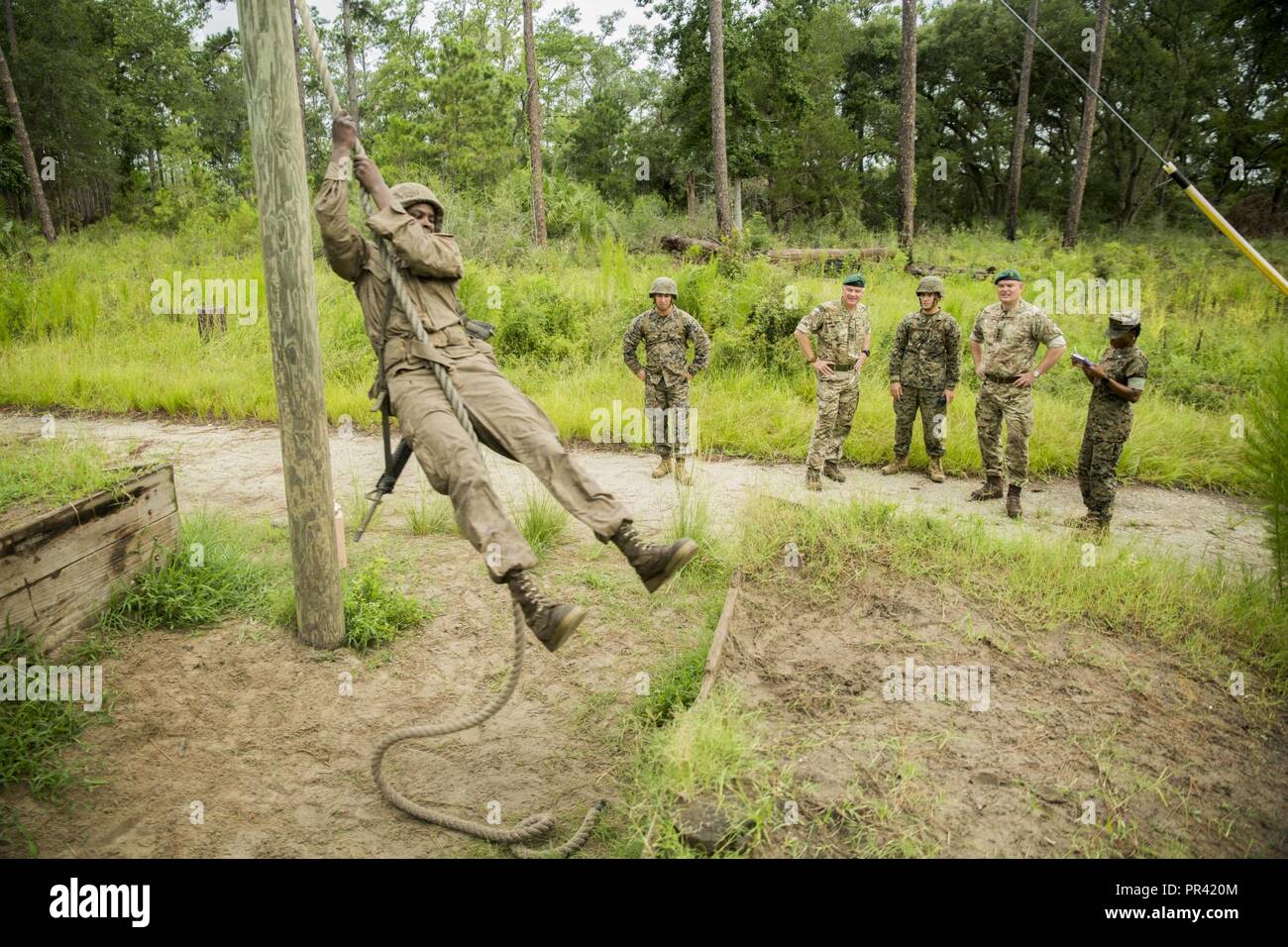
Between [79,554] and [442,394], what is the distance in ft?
8.28

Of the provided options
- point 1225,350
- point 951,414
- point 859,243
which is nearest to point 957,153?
point 859,243

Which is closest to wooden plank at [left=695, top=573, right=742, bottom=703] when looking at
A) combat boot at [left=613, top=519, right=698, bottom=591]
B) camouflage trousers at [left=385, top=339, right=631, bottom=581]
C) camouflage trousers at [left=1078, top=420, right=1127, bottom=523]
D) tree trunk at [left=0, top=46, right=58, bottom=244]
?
combat boot at [left=613, top=519, right=698, bottom=591]

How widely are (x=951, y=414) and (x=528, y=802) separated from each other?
25.9 feet

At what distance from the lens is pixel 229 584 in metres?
5.59

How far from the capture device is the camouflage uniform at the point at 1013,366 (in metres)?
7.57

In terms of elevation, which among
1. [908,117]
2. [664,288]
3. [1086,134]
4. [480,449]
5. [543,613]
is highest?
[1086,134]

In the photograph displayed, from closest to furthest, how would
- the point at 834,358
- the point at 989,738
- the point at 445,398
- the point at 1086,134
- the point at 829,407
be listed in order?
the point at 989,738
the point at 445,398
the point at 829,407
the point at 834,358
the point at 1086,134

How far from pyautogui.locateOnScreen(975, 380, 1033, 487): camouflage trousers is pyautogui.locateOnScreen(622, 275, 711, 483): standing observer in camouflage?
9.35 ft

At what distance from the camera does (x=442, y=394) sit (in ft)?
14.1

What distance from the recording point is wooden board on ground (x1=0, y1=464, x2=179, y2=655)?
441 cm

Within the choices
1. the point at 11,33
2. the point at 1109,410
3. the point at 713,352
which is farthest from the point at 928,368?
the point at 11,33

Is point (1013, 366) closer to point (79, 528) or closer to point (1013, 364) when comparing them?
point (1013, 364)

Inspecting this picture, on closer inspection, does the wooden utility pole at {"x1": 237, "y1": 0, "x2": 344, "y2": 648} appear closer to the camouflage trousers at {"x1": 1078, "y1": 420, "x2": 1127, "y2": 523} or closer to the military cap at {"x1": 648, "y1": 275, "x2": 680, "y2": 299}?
the military cap at {"x1": 648, "y1": 275, "x2": 680, "y2": 299}
